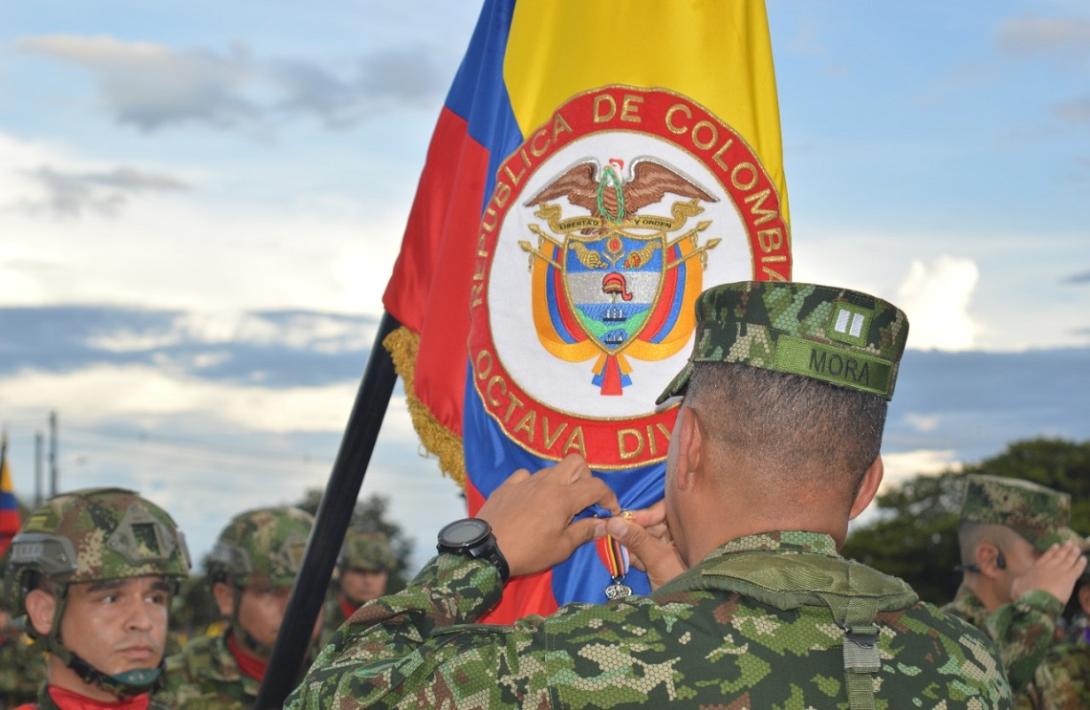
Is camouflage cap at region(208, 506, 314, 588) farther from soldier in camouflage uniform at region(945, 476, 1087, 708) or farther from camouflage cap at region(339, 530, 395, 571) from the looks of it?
soldier in camouflage uniform at region(945, 476, 1087, 708)

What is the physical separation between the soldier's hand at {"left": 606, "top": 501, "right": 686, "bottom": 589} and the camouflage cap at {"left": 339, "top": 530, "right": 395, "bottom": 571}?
7.32 m

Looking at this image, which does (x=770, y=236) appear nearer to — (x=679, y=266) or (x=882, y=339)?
(x=679, y=266)

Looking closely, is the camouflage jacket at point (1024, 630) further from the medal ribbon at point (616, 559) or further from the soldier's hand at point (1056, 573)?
the medal ribbon at point (616, 559)

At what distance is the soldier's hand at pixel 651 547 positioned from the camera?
131 inches

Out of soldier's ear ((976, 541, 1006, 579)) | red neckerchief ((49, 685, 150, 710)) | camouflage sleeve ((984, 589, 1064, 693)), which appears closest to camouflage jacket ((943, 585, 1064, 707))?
camouflage sleeve ((984, 589, 1064, 693))

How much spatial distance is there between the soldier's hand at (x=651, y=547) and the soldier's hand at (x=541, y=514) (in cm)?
27

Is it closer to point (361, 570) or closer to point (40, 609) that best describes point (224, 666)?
point (40, 609)

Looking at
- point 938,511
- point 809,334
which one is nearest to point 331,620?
point 809,334

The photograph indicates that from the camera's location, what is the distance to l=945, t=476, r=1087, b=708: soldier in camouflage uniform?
279 inches

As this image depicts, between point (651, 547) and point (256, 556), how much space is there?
4876mm

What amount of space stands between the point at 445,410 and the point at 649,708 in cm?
249

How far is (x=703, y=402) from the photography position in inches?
104

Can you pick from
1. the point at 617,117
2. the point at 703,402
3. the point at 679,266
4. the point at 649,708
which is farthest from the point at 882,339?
the point at 617,117

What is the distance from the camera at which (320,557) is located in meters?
4.58
